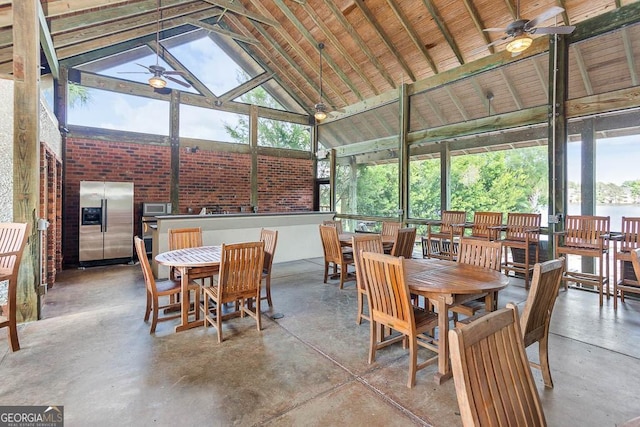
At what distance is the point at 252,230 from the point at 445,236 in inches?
146

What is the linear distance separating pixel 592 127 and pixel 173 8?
8020mm

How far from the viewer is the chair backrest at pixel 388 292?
2232 millimetres

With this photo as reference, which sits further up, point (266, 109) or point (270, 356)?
point (266, 109)

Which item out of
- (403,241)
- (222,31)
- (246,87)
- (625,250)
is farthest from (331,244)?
(222,31)

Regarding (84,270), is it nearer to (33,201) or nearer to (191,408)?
(33,201)

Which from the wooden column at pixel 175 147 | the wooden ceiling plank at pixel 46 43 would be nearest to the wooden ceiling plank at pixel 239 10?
the wooden column at pixel 175 147

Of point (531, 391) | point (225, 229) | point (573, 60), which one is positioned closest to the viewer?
point (531, 391)

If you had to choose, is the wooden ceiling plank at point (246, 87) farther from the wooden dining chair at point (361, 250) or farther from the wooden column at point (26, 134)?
the wooden dining chair at point (361, 250)

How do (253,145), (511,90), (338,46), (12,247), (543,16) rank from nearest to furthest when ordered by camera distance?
1. (12,247)
2. (543,16)
3. (511,90)
4. (338,46)
5. (253,145)

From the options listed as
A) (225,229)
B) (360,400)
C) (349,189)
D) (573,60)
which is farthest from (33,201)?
(573,60)

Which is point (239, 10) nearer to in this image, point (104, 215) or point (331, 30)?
point (331, 30)

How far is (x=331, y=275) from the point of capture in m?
5.29

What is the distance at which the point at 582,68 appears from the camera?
4.77 meters

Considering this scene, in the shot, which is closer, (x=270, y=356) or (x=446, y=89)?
(x=270, y=356)
